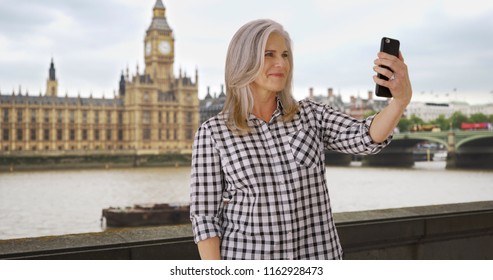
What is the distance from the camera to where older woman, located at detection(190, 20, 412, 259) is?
622mm

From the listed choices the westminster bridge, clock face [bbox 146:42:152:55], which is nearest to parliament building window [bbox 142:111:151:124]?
clock face [bbox 146:42:152:55]

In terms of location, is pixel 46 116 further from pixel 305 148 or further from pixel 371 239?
pixel 305 148

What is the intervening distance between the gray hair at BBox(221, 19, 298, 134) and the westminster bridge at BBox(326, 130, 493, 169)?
16815mm

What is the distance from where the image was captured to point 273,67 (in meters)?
0.66

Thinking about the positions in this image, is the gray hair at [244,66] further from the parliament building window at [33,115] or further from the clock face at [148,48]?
the clock face at [148,48]

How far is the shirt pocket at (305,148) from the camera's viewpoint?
639mm

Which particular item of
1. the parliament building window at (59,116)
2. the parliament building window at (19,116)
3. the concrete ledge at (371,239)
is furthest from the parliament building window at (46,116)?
the concrete ledge at (371,239)

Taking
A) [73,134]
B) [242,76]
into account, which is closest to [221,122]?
[242,76]

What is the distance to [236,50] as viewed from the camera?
2.12 feet

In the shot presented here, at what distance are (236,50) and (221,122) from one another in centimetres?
8

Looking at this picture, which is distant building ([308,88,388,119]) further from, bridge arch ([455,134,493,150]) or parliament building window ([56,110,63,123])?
parliament building window ([56,110,63,123])

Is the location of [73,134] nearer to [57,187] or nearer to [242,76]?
[57,187]
